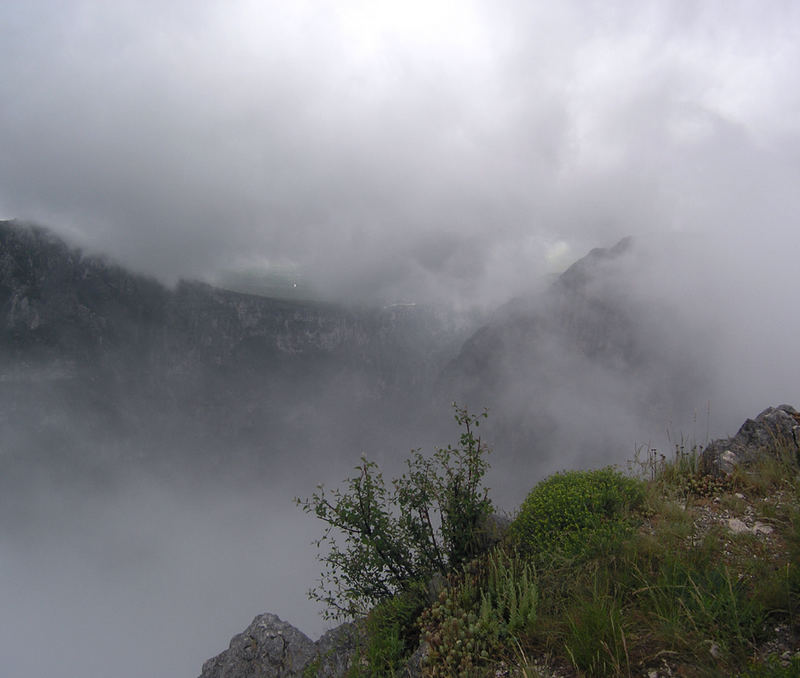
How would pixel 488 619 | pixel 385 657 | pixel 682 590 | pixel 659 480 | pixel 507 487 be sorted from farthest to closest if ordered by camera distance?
pixel 507 487 < pixel 659 480 < pixel 385 657 < pixel 488 619 < pixel 682 590

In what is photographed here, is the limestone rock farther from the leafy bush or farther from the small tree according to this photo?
the leafy bush

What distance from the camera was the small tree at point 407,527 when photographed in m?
6.94

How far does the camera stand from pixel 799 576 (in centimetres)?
426

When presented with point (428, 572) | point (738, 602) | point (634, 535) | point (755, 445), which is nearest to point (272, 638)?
point (428, 572)

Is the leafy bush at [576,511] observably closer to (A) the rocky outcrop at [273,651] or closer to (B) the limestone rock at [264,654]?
(A) the rocky outcrop at [273,651]

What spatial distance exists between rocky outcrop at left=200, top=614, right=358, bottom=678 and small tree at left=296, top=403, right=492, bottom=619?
2.15 ft

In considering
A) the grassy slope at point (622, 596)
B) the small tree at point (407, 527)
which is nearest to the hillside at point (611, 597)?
the grassy slope at point (622, 596)

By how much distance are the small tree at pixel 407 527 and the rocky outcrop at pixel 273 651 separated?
66cm

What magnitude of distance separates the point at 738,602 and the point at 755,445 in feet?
24.2

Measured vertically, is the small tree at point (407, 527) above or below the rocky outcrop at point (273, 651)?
above

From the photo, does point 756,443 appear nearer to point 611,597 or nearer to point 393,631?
point 611,597

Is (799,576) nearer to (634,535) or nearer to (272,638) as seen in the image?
(634,535)

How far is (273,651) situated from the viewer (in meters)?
8.69

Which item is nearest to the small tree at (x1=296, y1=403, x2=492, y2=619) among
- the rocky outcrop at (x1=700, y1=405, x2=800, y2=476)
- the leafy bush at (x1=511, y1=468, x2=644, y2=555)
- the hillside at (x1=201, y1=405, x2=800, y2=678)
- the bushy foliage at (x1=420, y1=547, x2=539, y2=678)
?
the hillside at (x1=201, y1=405, x2=800, y2=678)
